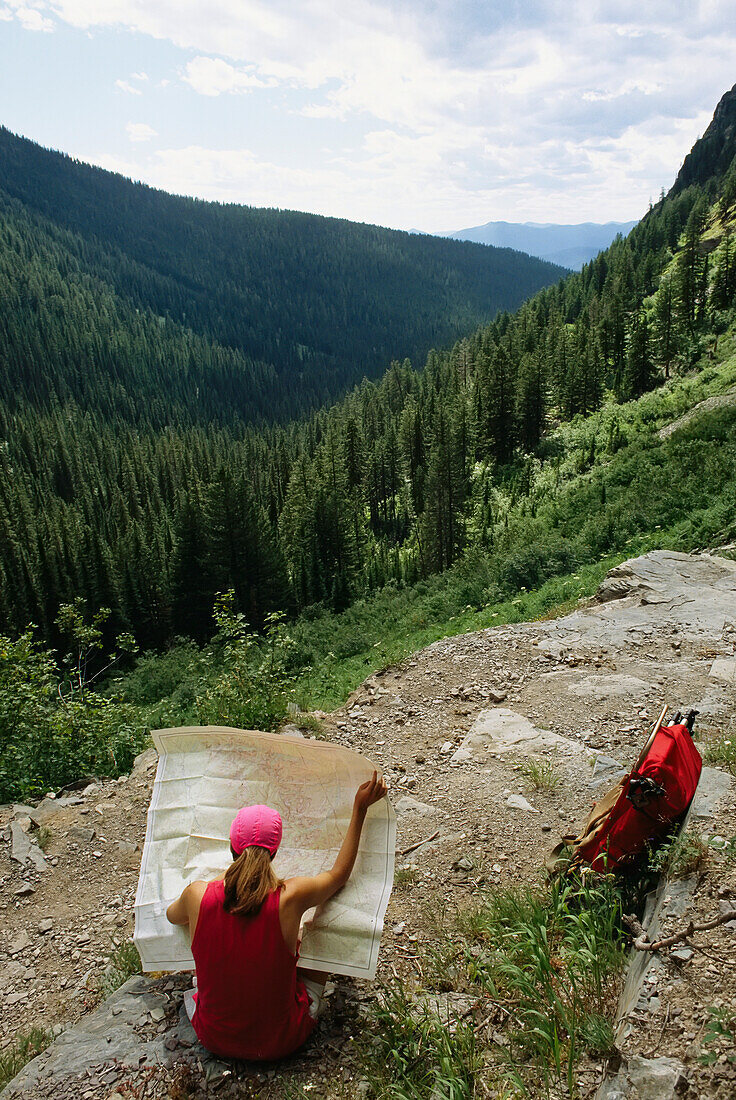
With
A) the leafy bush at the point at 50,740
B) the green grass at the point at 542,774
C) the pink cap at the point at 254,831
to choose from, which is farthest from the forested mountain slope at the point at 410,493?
the pink cap at the point at 254,831

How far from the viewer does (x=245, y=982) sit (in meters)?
3.19

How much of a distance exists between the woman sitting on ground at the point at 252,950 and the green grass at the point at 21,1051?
4.60 feet

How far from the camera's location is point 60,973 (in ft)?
16.6

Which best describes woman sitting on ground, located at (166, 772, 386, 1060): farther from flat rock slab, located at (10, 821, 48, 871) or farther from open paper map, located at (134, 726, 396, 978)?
flat rock slab, located at (10, 821, 48, 871)

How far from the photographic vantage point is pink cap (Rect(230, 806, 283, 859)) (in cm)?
330

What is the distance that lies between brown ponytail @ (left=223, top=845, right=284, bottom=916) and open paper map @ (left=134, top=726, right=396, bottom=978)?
49 centimetres

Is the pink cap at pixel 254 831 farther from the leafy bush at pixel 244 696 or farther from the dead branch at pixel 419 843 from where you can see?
the leafy bush at pixel 244 696

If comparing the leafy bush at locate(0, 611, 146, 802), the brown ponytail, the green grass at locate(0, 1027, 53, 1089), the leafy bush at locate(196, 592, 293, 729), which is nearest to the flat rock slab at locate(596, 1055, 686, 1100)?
the brown ponytail

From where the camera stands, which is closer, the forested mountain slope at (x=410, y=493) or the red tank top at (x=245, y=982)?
the red tank top at (x=245, y=982)

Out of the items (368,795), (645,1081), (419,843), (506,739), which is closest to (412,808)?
(419,843)

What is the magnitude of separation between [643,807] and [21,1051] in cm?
457

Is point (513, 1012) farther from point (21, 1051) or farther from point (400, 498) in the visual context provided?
point (400, 498)

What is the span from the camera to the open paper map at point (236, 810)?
3.62 m

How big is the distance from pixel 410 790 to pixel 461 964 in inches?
123
